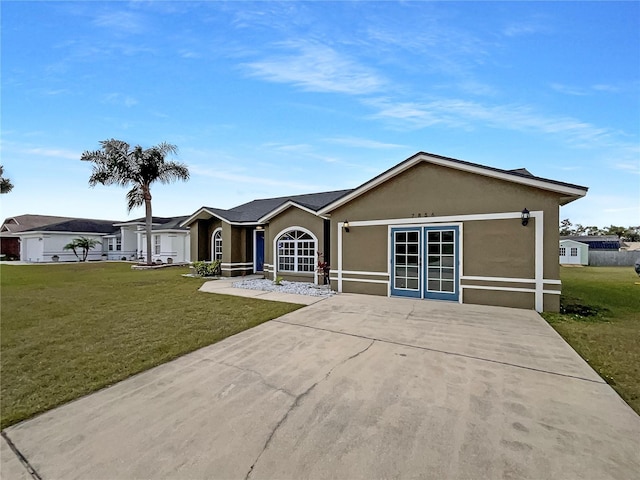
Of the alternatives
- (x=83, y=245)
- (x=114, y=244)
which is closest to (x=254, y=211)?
(x=83, y=245)

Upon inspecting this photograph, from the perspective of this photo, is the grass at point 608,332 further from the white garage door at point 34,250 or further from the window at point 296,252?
the white garage door at point 34,250

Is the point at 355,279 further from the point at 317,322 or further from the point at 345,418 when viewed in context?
the point at 345,418

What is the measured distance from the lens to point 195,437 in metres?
2.64

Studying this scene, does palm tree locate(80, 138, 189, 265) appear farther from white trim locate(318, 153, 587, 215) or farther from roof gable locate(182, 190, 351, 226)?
white trim locate(318, 153, 587, 215)

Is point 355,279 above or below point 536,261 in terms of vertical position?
below

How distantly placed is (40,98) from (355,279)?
12334 millimetres

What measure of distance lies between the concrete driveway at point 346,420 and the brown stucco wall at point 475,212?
3.34 m

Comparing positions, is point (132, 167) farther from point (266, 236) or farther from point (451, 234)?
point (451, 234)

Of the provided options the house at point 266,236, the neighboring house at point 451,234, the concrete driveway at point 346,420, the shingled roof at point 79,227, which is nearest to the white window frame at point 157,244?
the house at point 266,236

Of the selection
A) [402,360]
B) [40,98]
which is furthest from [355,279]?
[40,98]

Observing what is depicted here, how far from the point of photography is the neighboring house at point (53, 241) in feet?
89.7

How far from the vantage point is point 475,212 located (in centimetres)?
822

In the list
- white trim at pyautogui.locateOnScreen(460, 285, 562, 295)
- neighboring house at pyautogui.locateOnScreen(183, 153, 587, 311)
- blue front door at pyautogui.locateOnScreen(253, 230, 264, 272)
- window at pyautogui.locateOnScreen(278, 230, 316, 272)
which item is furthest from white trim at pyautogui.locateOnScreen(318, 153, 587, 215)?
blue front door at pyautogui.locateOnScreen(253, 230, 264, 272)

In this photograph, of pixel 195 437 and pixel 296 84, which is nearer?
pixel 195 437
